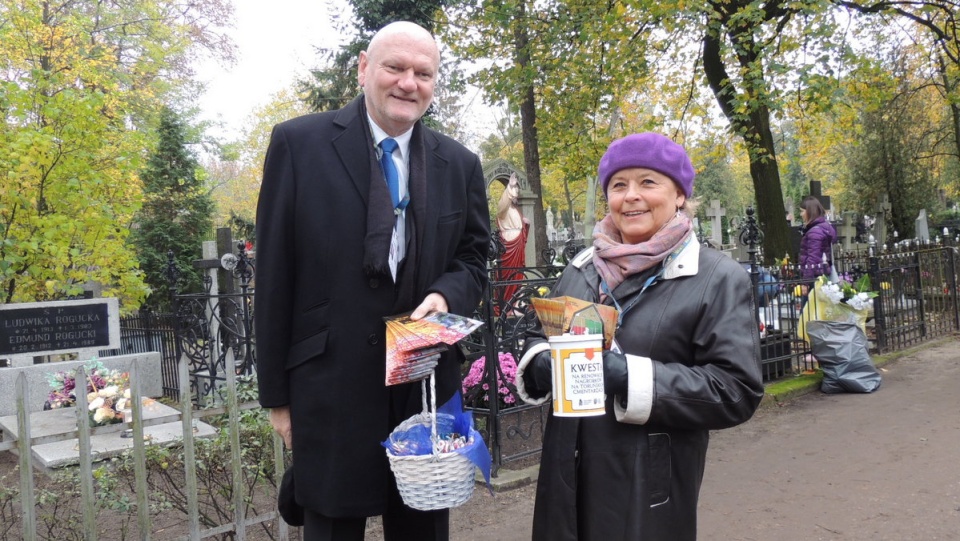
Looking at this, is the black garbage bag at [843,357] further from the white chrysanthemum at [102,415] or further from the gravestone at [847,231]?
the gravestone at [847,231]

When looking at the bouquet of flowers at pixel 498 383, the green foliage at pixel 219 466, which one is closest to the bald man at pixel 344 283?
the green foliage at pixel 219 466

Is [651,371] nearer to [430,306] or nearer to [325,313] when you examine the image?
[430,306]

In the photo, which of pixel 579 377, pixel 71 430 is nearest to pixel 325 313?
pixel 579 377

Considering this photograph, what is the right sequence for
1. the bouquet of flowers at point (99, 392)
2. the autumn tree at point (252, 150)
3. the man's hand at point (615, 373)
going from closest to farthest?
the man's hand at point (615, 373) < the bouquet of flowers at point (99, 392) < the autumn tree at point (252, 150)

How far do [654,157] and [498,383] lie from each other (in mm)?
3751

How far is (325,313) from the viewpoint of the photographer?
184cm

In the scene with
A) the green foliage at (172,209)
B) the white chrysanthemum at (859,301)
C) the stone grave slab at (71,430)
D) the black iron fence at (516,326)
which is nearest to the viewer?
the stone grave slab at (71,430)

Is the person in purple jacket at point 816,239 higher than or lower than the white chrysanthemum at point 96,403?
higher

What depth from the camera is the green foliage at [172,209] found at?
62.8ft

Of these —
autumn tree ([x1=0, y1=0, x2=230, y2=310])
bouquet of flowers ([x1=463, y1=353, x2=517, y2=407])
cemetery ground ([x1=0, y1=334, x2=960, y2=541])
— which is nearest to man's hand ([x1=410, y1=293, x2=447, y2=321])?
cemetery ground ([x1=0, y1=334, x2=960, y2=541])

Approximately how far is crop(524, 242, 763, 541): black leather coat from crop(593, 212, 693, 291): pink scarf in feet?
0.12

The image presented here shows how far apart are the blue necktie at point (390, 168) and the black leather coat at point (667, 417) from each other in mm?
710

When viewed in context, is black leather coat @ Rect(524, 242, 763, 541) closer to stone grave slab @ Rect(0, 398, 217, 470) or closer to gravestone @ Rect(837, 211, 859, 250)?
stone grave slab @ Rect(0, 398, 217, 470)

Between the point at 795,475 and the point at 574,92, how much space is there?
9102 millimetres
